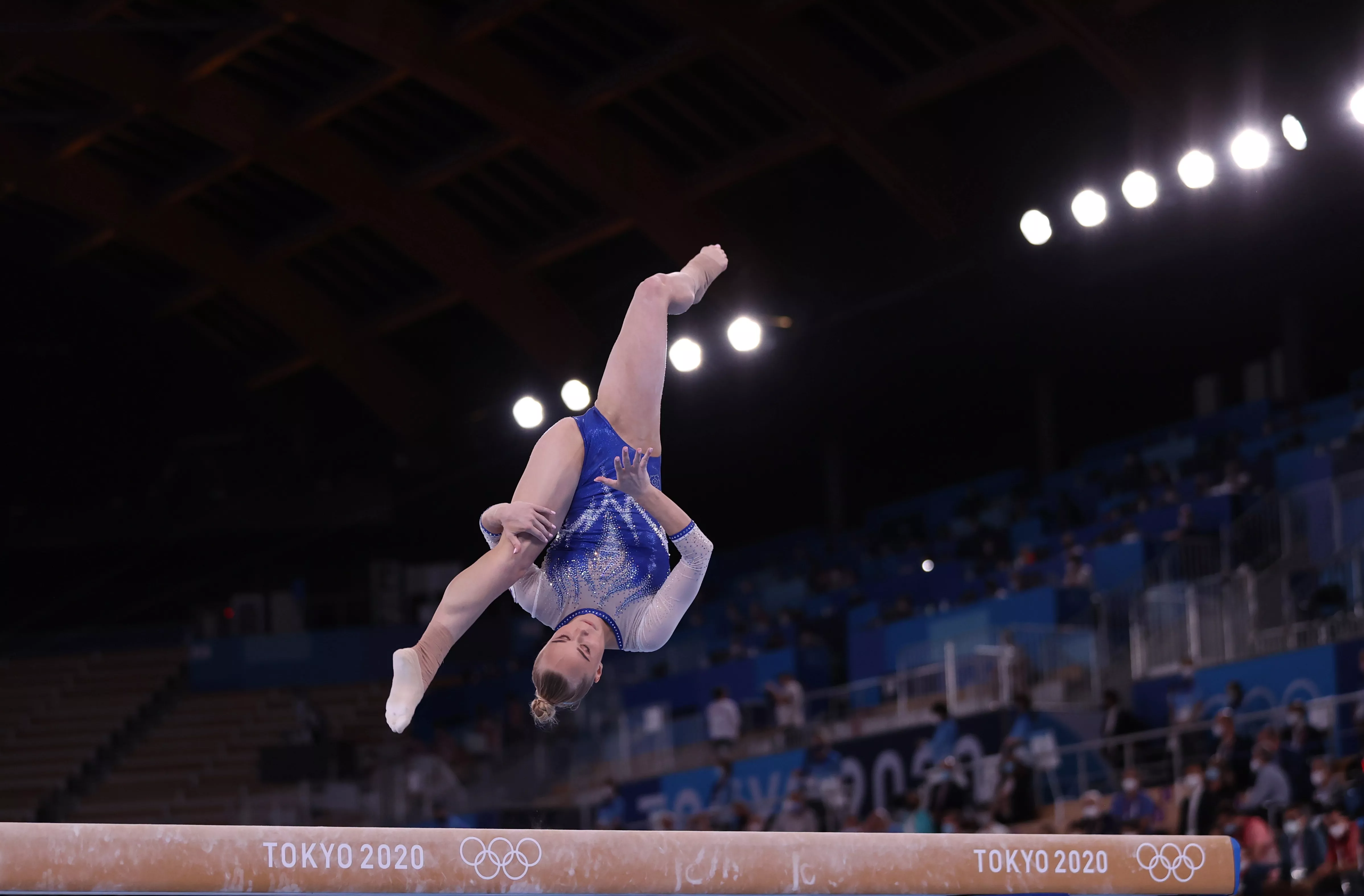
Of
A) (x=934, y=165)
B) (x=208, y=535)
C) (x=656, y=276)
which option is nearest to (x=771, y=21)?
(x=934, y=165)

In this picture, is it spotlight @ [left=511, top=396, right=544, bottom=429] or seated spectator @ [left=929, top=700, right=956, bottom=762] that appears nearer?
spotlight @ [left=511, top=396, right=544, bottom=429]

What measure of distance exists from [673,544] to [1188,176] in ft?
29.6

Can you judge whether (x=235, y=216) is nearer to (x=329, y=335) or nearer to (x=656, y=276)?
(x=329, y=335)

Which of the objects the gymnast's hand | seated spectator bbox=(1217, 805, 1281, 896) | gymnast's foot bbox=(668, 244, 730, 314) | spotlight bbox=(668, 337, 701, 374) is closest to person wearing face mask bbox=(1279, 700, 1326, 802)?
seated spectator bbox=(1217, 805, 1281, 896)

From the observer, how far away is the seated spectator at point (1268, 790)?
37.4ft

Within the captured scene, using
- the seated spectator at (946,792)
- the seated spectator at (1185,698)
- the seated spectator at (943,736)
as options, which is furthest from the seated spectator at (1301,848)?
the seated spectator at (943,736)

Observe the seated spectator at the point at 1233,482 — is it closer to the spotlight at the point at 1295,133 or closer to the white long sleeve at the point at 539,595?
the spotlight at the point at 1295,133

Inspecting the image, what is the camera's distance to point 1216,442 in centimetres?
1862

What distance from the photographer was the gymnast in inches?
235

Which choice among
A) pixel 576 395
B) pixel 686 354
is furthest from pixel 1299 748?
pixel 576 395

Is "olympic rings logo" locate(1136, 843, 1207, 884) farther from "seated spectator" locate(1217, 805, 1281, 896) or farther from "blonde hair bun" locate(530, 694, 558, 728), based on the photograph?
"seated spectator" locate(1217, 805, 1281, 896)

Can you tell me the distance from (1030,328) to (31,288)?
46.8ft

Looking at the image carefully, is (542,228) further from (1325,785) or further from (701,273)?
(701,273)

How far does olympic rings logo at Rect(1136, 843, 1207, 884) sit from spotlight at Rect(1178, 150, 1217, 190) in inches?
352
